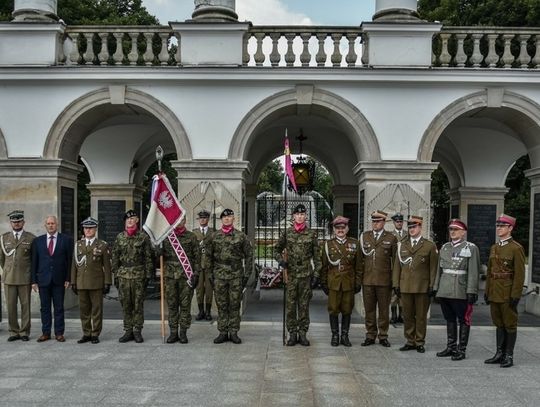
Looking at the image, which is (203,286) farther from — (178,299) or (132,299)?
(132,299)

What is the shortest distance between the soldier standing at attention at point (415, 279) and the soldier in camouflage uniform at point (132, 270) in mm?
3284

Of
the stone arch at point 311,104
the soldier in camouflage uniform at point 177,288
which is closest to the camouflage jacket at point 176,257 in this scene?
the soldier in camouflage uniform at point 177,288

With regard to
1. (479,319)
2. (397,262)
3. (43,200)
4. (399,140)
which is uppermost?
(399,140)

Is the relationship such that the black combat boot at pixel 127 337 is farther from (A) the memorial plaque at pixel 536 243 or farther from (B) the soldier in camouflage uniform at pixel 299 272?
(A) the memorial plaque at pixel 536 243

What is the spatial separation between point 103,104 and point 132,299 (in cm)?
401

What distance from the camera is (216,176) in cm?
1003

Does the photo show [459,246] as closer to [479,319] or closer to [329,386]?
[329,386]

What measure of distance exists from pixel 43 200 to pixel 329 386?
6519 millimetres

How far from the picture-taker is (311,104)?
10.1 meters

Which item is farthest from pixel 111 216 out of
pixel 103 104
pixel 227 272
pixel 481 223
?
pixel 481 223

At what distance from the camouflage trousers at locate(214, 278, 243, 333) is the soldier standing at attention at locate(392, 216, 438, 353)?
2070 millimetres

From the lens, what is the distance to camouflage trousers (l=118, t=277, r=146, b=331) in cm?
772

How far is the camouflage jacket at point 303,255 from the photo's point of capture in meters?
7.69

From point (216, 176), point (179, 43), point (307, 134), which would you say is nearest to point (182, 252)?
point (216, 176)
